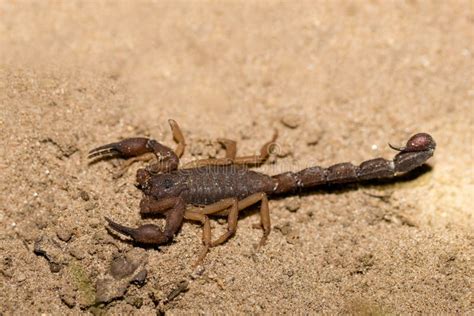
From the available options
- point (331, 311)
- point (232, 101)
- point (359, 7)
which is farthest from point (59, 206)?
point (359, 7)

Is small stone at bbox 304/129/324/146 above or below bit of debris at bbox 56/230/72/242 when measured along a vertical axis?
above

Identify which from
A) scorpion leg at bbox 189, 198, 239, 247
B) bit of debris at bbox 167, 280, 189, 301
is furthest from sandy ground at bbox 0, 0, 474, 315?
scorpion leg at bbox 189, 198, 239, 247

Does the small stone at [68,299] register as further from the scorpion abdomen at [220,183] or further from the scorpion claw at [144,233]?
the scorpion abdomen at [220,183]

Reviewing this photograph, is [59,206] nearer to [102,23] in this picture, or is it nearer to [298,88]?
[102,23]

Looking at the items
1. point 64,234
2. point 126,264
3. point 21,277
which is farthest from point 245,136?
point 21,277

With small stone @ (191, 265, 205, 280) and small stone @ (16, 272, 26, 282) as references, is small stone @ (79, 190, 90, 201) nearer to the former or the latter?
small stone @ (16, 272, 26, 282)

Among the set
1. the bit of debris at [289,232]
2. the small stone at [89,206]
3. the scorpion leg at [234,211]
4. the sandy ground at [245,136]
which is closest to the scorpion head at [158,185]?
the sandy ground at [245,136]

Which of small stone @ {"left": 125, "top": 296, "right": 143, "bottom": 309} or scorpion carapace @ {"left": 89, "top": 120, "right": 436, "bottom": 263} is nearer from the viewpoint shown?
small stone @ {"left": 125, "top": 296, "right": 143, "bottom": 309}
